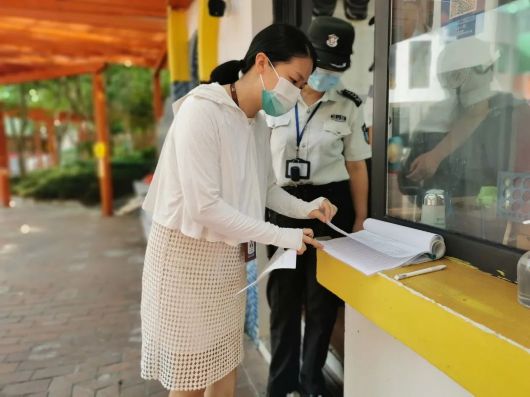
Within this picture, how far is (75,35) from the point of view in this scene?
5305 millimetres

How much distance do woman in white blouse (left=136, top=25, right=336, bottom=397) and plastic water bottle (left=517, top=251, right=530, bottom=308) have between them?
1.81 feet

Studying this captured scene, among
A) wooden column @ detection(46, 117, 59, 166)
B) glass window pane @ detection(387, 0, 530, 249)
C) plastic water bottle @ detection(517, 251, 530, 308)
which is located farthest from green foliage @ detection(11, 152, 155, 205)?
plastic water bottle @ detection(517, 251, 530, 308)

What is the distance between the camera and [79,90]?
1181 centimetres

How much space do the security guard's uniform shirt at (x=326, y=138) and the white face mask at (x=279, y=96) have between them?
0.42m

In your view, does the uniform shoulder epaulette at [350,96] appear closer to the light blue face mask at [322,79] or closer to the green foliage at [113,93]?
the light blue face mask at [322,79]

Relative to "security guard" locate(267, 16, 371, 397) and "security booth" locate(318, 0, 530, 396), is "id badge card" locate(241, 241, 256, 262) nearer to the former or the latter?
"security booth" locate(318, 0, 530, 396)

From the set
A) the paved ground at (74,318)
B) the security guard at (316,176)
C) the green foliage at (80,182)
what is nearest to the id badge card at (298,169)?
the security guard at (316,176)

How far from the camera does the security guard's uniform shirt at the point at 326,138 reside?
176cm

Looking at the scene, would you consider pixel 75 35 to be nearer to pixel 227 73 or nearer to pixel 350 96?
pixel 350 96

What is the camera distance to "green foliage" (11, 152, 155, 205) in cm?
1023

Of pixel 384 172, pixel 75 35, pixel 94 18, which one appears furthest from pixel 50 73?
pixel 384 172

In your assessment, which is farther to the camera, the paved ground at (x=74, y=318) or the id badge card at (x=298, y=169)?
the paved ground at (x=74, y=318)

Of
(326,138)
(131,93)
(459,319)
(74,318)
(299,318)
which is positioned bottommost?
(74,318)

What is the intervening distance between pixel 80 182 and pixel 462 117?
10678mm
